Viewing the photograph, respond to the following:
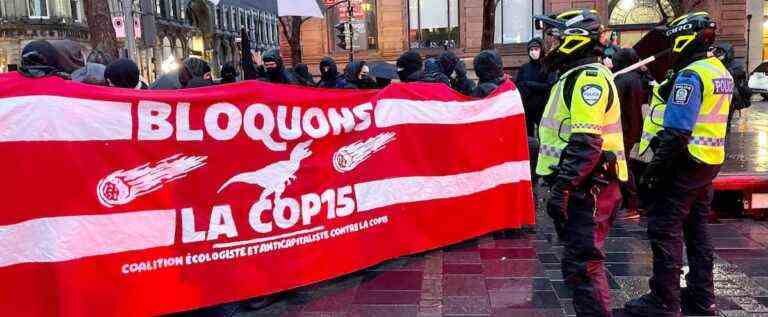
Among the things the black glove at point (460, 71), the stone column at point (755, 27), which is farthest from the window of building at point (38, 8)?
the black glove at point (460, 71)

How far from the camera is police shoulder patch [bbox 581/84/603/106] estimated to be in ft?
11.5

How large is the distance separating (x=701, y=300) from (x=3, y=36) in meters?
41.3

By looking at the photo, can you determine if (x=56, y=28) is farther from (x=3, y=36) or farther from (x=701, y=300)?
(x=701, y=300)

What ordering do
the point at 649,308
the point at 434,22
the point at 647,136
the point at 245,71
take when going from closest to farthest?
the point at 649,308, the point at 647,136, the point at 245,71, the point at 434,22

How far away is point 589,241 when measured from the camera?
368 cm

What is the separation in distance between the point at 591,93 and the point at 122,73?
137 inches

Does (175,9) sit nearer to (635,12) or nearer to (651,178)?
(635,12)

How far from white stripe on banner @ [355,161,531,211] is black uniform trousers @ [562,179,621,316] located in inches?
68.3

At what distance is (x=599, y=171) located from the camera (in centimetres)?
367

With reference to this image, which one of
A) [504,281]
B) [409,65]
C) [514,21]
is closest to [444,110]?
[409,65]

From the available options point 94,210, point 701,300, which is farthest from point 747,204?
point 94,210

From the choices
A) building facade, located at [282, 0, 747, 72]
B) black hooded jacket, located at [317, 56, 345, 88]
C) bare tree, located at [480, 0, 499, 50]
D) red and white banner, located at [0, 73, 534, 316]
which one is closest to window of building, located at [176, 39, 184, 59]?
building facade, located at [282, 0, 747, 72]

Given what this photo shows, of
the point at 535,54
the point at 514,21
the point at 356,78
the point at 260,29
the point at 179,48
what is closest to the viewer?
the point at 356,78

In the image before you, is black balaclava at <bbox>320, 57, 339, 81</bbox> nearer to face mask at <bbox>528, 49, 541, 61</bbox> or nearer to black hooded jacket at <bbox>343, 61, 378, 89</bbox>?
black hooded jacket at <bbox>343, 61, 378, 89</bbox>
